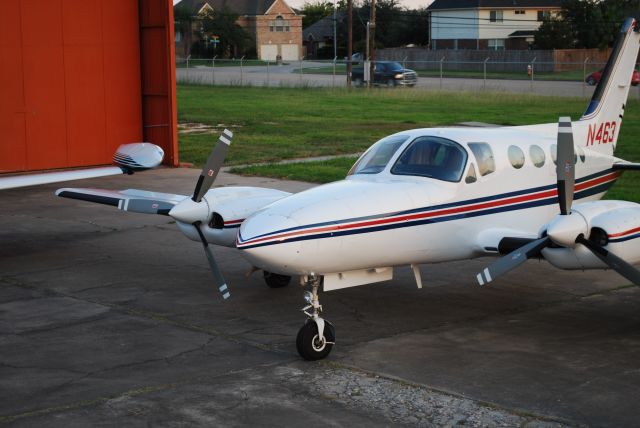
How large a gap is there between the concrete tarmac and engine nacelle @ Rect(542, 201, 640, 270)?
3.37ft

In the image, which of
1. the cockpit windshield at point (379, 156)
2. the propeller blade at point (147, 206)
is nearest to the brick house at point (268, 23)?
the propeller blade at point (147, 206)

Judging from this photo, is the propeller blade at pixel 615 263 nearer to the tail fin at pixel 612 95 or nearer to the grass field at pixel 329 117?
the tail fin at pixel 612 95

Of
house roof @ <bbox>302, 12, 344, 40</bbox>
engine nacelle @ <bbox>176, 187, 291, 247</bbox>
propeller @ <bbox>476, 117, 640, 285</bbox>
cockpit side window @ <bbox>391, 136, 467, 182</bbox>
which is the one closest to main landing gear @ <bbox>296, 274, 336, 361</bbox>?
propeller @ <bbox>476, 117, 640, 285</bbox>

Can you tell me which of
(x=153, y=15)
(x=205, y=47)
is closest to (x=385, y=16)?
(x=205, y=47)

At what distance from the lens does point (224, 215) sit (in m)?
13.4

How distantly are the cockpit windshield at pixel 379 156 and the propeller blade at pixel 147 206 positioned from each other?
117 inches

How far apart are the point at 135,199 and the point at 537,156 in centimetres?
→ 590

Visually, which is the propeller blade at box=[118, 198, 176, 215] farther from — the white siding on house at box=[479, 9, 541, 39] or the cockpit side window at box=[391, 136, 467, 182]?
the white siding on house at box=[479, 9, 541, 39]

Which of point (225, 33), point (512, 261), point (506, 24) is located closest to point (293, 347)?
point (512, 261)

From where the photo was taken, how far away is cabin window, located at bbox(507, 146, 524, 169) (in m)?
13.4

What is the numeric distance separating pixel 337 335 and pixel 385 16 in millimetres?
99430

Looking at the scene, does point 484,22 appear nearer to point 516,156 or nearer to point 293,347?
point 516,156

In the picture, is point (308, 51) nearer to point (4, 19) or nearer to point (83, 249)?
point (4, 19)

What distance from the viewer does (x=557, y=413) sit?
30.6 feet
